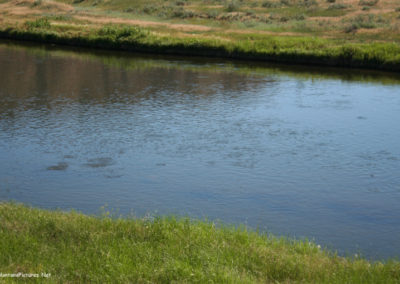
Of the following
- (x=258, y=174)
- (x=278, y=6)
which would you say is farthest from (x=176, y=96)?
(x=278, y=6)

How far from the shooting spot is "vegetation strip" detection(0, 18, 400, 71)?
4006cm

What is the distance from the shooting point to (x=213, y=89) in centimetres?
3097

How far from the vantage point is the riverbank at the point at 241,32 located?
1626 inches

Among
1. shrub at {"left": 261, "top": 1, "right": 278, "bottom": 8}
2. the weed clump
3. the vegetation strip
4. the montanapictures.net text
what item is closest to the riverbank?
the vegetation strip

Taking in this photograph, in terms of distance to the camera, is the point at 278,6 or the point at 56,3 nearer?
the point at 278,6

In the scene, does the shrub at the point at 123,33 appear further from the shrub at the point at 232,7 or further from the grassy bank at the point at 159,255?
the grassy bank at the point at 159,255

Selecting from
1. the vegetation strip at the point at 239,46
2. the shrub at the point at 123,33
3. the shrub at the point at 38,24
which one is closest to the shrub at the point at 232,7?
the vegetation strip at the point at 239,46

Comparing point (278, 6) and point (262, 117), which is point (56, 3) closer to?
point (278, 6)

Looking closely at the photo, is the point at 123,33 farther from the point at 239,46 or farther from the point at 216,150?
the point at 216,150

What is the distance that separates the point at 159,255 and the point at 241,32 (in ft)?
144

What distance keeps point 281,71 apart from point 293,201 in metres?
24.0

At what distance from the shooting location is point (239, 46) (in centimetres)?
4428

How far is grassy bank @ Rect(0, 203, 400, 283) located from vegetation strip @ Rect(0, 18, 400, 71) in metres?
31.0

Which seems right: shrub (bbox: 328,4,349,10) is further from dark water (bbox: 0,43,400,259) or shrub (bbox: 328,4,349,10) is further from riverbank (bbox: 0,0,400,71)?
dark water (bbox: 0,43,400,259)
